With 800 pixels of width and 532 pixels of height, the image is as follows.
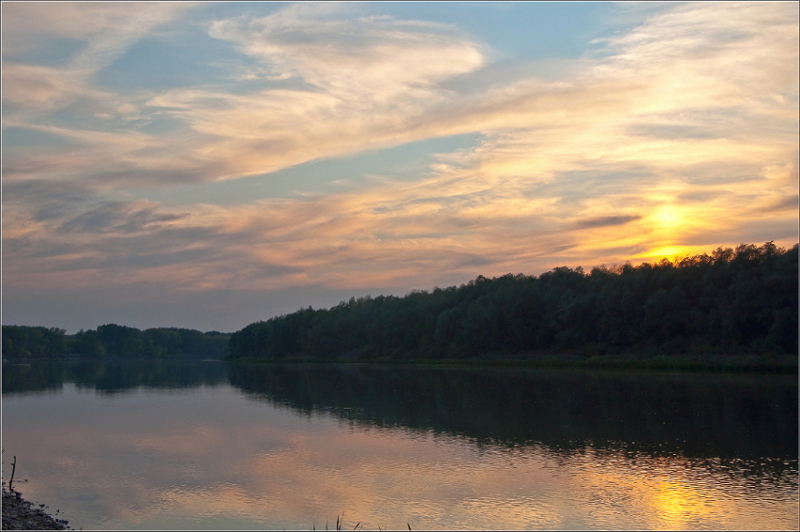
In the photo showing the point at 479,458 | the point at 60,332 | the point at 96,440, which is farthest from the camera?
the point at 60,332

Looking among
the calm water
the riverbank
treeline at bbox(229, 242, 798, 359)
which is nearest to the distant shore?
treeline at bbox(229, 242, 798, 359)

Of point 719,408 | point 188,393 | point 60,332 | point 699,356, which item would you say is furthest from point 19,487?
point 60,332

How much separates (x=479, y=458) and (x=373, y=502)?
18.4 feet

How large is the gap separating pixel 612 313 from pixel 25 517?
63.6m

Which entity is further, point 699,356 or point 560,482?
point 699,356

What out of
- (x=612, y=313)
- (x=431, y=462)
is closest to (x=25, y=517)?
(x=431, y=462)

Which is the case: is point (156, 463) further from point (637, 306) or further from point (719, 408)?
point (637, 306)

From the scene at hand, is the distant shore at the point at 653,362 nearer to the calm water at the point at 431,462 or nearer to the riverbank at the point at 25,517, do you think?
the calm water at the point at 431,462

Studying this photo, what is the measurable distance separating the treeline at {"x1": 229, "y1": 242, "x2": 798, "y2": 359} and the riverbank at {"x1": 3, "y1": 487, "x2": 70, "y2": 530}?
5353 cm

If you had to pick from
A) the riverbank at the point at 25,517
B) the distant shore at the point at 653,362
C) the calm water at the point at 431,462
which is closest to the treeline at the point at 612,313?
the distant shore at the point at 653,362

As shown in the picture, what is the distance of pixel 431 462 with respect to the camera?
1967cm

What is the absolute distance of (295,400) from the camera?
136 feet

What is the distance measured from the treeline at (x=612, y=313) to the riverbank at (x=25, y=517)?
53534 millimetres

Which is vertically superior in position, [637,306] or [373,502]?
[637,306]
